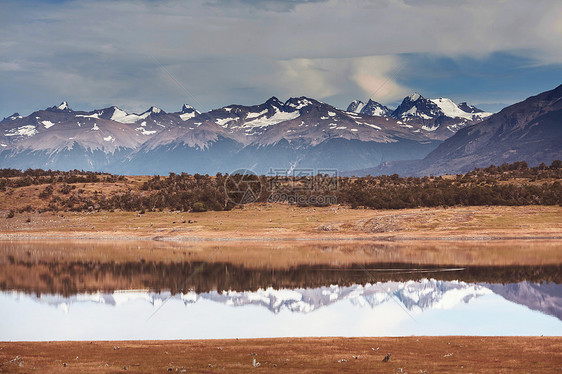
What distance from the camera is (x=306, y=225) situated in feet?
271

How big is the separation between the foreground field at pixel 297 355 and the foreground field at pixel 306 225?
164 ft

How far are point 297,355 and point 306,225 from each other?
60.1 m

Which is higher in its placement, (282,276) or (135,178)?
(135,178)

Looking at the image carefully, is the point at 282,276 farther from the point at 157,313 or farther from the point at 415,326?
the point at 415,326

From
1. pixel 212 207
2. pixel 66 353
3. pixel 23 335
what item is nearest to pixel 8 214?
pixel 212 207

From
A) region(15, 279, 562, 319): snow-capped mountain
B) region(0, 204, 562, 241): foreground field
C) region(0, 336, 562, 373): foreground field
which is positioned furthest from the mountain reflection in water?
region(0, 204, 562, 241): foreground field

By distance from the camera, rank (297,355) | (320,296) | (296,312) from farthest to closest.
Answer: (320,296), (296,312), (297,355)

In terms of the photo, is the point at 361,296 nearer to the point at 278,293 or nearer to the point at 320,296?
the point at 320,296

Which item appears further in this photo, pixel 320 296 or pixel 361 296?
pixel 320 296

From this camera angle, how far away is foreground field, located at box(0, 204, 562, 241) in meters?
74.9

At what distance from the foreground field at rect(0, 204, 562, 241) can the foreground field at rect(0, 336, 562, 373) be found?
1962 inches

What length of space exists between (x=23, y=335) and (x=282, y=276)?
21924mm

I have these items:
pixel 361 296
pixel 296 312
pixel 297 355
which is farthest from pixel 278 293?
pixel 297 355

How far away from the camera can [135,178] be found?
422ft
